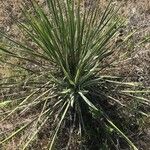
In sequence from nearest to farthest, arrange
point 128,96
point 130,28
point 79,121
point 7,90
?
1. point 79,121
2. point 128,96
3. point 7,90
4. point 130,28

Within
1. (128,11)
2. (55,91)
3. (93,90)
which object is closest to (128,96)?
(93,90)

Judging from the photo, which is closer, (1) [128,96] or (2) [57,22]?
(2) [57,22]

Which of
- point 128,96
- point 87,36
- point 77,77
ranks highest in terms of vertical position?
point 87,36

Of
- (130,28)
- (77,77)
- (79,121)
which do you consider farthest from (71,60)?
(130,28)

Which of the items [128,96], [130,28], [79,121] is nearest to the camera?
[79,121]

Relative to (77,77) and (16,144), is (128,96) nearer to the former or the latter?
(77,77)

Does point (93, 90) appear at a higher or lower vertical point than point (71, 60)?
lower

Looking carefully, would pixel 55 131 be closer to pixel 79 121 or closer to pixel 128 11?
pixel 79 121
